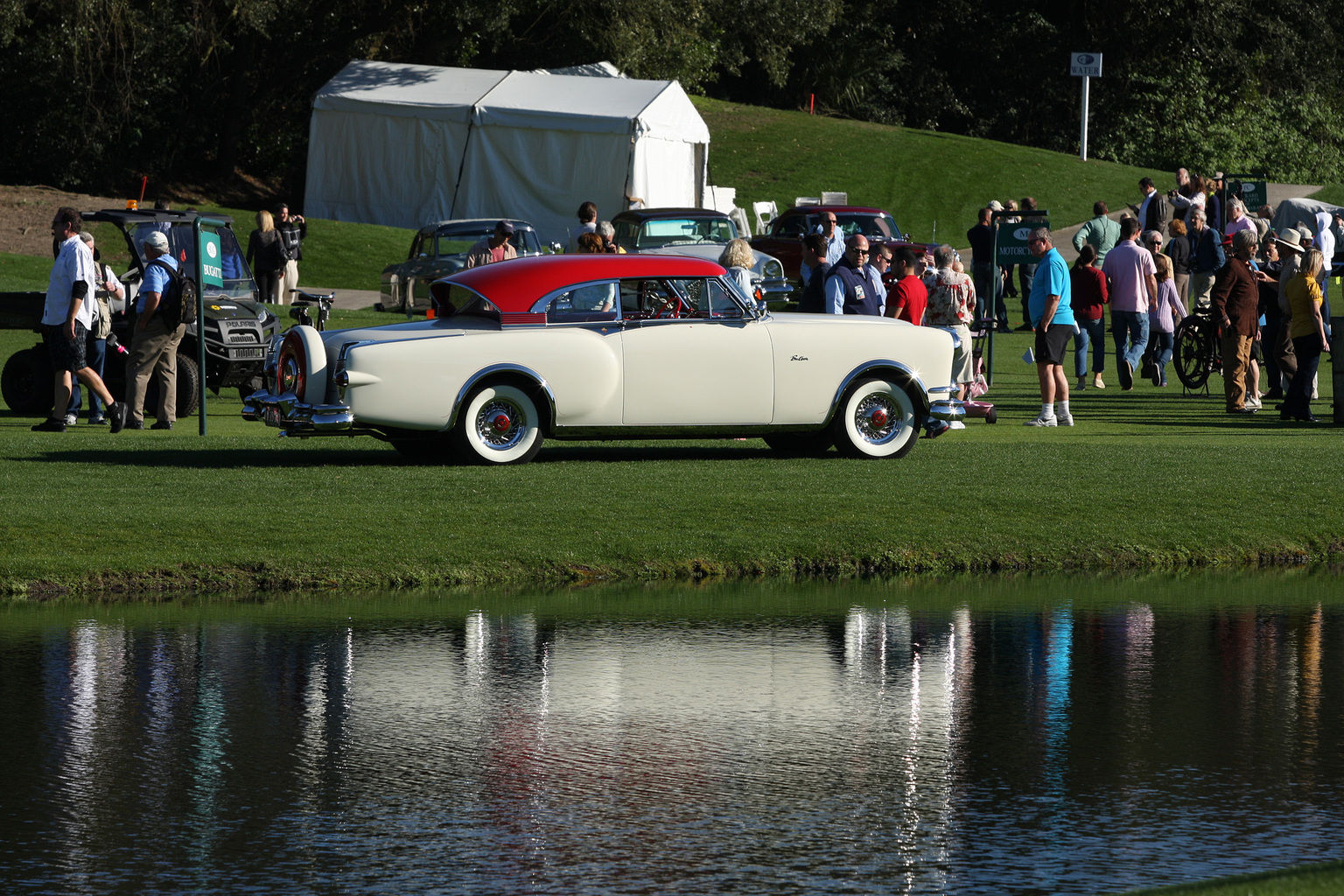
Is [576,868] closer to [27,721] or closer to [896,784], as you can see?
[896,784]

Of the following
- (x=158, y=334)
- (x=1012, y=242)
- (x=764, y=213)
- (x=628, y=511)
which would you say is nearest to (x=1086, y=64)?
(x=764, y=213)

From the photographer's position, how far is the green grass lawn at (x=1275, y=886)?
438cm

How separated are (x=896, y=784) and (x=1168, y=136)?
2320 inches

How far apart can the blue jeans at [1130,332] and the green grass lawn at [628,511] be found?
628cm

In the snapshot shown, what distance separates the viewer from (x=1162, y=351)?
73.3ft

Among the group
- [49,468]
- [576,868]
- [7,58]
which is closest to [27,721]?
[576,868]

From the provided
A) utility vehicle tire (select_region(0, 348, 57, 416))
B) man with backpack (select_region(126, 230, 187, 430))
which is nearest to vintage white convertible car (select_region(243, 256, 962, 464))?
man with backpack (select_region(126, 230, 187, 430))

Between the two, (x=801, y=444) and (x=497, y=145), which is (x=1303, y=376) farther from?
(x=497, y=145)

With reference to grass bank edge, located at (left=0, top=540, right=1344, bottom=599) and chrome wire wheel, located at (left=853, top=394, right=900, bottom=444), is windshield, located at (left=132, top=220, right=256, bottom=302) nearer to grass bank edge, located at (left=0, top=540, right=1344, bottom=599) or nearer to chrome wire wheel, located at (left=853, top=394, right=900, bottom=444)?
chrome wire wheel, located at (left=853, top=394, right=900, bottom=444)

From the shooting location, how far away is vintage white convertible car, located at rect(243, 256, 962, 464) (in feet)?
43.1

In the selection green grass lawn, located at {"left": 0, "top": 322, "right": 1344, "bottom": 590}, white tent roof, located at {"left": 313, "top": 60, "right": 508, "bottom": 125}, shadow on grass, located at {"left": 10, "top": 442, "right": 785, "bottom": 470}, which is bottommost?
green grass lawn, located at {"left": 0, "top": 322, "right": 1344, "bottom": 590}

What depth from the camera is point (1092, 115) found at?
64.7 meters

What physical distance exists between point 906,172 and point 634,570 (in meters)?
43.7

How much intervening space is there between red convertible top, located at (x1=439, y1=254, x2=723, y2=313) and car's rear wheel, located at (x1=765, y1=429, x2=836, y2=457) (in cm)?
178
